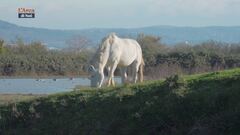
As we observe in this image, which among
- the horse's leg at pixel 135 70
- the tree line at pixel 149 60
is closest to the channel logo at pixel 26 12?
the tree line at pixel 149 60

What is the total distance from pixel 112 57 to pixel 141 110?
8840 millimetres

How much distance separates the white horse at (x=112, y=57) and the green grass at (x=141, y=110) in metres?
5.51

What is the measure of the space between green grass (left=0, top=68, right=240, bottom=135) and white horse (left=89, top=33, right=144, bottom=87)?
5.51 metres

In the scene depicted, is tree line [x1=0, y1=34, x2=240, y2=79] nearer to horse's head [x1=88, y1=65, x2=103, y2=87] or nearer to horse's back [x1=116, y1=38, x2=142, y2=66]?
horse's back [x1=116, y1=38, x2=142, y2=66]

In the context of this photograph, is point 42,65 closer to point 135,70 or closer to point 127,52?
point 135,70

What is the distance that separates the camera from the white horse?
2162 cm

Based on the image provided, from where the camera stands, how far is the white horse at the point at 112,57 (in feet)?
70.9

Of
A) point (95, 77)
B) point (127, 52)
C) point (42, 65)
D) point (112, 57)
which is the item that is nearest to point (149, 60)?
point (42, 65)

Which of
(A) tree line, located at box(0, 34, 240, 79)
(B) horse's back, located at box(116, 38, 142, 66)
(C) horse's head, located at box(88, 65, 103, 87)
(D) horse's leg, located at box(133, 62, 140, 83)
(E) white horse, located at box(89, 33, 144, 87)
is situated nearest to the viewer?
(C) horse's head, located at box(88, 65, 103, 87)

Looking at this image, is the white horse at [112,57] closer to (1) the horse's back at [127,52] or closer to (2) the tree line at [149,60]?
(1) the horse's back at [127,52]

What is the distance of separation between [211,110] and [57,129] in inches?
144

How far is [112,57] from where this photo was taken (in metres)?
22.5

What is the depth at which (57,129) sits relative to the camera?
48.7ft

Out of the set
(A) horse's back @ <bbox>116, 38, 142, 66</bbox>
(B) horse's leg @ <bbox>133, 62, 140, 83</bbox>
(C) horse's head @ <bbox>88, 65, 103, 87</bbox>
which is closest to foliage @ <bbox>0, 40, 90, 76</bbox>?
(B) horse's leg @ <bbox>133, 62, 140, 83</bbox>
